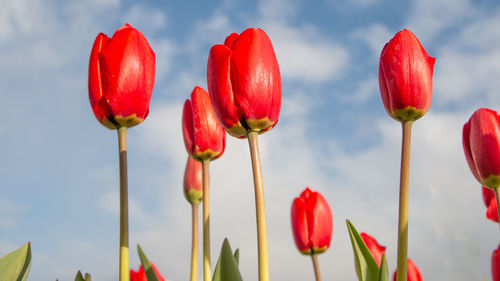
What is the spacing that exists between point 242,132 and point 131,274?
46.6 inches

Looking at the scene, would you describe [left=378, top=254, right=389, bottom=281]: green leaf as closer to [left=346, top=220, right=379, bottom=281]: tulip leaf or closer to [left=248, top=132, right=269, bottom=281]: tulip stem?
[left=346, top=220, right=379, bottom=281]: tulip leaf

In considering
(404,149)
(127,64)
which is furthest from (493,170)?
(127,64)

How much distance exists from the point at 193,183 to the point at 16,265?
140cm

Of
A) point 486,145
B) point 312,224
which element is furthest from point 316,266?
point 486,145

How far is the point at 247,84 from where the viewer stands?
1.95 m

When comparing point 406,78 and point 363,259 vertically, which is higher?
point 406,78

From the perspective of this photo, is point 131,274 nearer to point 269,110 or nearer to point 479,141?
point 269,110

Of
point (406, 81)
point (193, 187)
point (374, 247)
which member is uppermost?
point (406, 81)

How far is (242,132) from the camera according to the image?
2023 millimetres

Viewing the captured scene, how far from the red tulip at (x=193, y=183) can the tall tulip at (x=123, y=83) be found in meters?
1.23

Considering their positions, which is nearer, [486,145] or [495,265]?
[486,145]

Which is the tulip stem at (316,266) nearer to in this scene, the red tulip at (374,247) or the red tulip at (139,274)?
the red tulip at (374,247)

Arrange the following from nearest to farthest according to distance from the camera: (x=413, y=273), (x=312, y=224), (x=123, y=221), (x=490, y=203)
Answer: (x=123, y=221) < (x=413, y=273) < (x=490, y=203) < (x=312, y=224)

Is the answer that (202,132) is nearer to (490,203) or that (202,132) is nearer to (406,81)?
(406,81)
